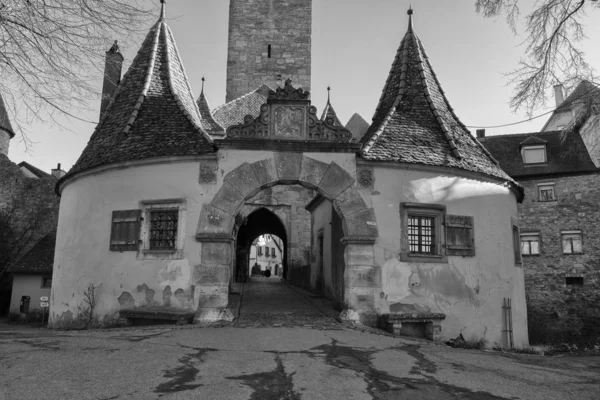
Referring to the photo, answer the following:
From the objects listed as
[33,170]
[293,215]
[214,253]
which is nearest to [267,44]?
[293,215]

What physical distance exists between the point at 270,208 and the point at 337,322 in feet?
45.4

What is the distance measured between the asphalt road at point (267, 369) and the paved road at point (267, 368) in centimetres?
1

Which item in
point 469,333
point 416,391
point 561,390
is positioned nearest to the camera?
point 416,391

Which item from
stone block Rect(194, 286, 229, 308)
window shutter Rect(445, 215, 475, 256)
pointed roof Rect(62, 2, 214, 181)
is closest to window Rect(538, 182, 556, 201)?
window shutter Rect(445, 215, 475, 256)

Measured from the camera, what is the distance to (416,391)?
234 inches

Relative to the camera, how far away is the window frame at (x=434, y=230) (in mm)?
11492

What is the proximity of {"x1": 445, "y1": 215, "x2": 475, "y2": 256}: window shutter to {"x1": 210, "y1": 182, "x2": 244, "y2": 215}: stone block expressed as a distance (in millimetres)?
4715

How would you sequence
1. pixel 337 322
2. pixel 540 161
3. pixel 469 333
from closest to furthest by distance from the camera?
pixel 337 322 → pixel 469 333 → pixel 540 161

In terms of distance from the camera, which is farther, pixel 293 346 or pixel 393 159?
pixel 393 159

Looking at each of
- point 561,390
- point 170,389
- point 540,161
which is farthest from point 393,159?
point 540,161

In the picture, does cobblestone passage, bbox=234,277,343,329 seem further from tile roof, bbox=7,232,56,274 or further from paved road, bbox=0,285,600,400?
tile roof, bbox=7,232,56,274

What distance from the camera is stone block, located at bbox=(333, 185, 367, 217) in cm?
1138

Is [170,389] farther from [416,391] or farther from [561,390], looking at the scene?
[561,390]

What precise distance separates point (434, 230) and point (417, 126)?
113 inches
